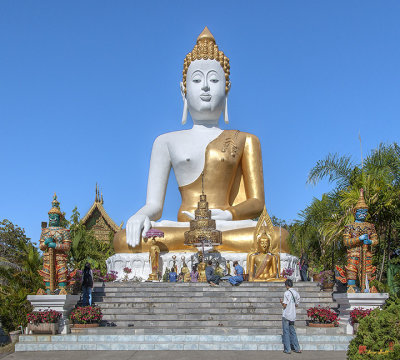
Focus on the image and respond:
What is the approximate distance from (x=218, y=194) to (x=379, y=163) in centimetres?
584

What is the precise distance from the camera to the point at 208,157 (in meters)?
18.4

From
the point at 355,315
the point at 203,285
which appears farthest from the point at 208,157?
the point at 355,315

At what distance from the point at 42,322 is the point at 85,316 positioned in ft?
2.62

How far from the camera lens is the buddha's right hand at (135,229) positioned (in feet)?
53.6

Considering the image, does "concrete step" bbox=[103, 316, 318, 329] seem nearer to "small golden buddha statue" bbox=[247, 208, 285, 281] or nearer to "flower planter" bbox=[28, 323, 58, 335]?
"flower planter" bbox=[28, 323, 58, 335]

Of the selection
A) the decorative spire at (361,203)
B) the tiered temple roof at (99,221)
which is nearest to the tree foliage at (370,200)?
the decorative spire at (361,203)

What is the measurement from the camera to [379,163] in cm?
1409

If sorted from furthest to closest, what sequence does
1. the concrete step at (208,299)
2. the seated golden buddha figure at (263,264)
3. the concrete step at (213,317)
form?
1. the seated golden buddha figure at (263,264)
2. the concrete step at (208,299)
3. the concrete step at (213,317)

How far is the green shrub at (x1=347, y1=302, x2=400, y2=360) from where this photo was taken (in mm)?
5934

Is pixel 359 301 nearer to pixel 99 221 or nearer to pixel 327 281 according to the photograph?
pixel 327 281

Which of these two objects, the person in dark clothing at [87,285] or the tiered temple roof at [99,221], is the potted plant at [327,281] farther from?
the tiered temple roof at [99,221]

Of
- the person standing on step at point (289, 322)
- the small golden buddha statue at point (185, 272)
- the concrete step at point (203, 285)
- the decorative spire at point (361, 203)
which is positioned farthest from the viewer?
the small golden buddha statue at point (185, 272)

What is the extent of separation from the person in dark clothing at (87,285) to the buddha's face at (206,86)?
8674 millimetres

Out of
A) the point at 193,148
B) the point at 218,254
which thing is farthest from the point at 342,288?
the point at 193,148
